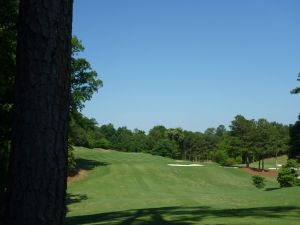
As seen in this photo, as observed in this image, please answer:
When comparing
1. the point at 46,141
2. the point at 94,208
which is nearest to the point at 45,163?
the point at 46,141

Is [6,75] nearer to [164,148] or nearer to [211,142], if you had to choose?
[164,148]

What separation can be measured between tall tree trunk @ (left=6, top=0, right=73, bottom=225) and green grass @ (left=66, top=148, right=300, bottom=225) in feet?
37.5

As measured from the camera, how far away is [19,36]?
3.55 meters

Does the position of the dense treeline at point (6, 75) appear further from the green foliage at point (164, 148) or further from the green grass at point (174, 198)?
the green foliage at point (164, 148)

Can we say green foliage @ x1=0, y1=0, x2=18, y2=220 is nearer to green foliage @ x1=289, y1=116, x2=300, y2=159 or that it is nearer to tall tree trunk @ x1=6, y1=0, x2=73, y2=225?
tall tree trunk @ x1=6, y1=0, x2=73, y2=225

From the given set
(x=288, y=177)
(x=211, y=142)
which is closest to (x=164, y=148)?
(x=211, y=142)

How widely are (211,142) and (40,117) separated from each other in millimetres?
121303

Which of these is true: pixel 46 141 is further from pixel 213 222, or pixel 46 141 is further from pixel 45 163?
pixel 213 222

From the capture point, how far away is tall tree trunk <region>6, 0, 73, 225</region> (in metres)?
3.31

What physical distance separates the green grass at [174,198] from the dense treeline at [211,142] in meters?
6.54

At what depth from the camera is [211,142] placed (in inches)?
4852

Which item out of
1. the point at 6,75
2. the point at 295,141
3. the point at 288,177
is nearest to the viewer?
the point at 6,75

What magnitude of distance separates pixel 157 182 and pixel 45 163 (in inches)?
1672

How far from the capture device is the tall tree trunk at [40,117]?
3314 mm
